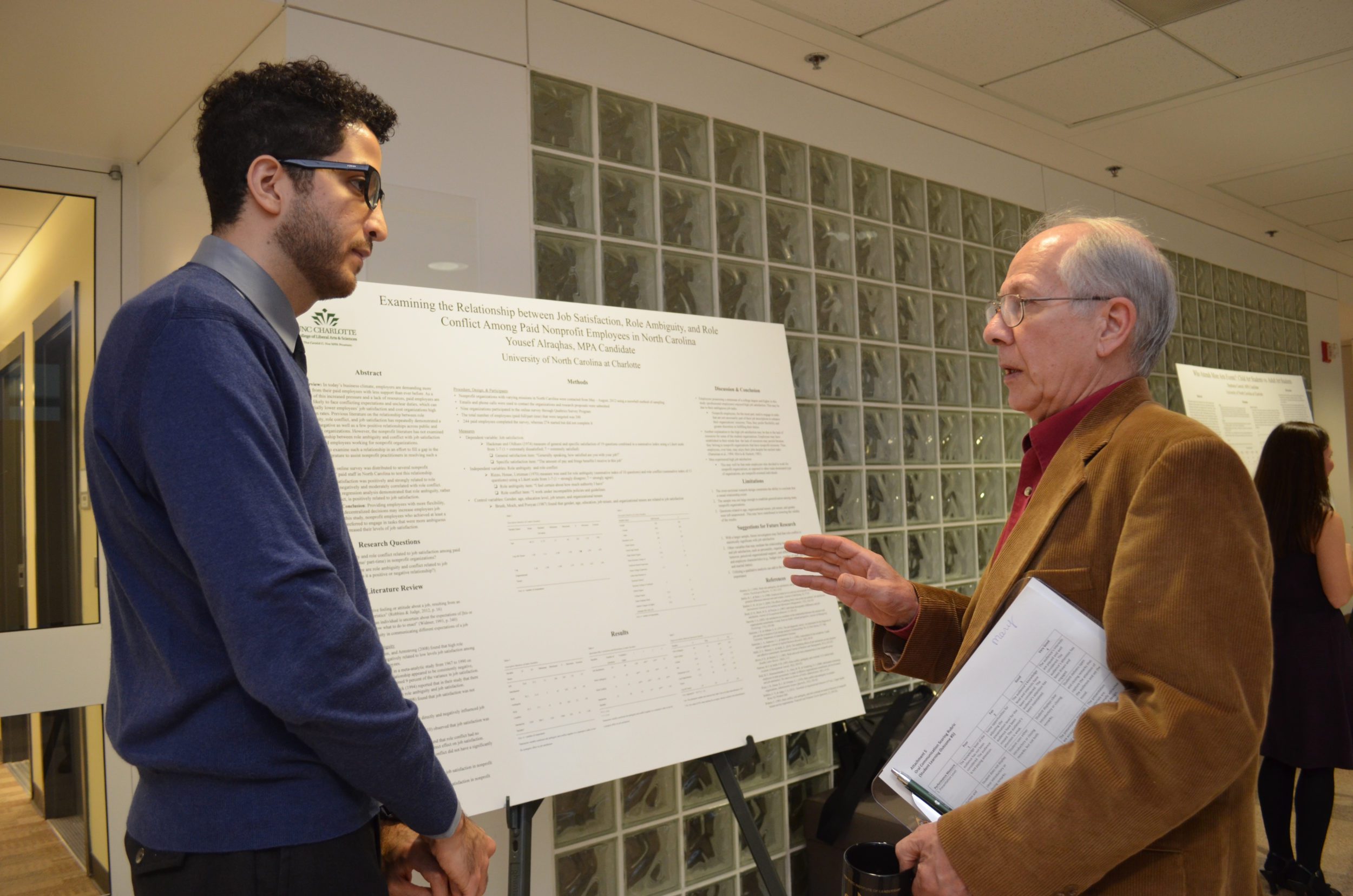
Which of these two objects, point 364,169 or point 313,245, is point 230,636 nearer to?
point 313,245

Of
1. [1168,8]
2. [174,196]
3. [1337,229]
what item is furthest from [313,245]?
[1337,229]

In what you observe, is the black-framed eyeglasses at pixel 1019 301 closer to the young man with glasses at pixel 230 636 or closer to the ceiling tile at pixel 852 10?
the young man with glasses at pixel 230 636

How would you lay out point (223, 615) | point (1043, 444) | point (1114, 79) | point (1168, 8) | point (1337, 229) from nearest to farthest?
point (223, 615)
point (1043, 444)
point (1168, 8)
point (1114, 79)
point (1337, 229)

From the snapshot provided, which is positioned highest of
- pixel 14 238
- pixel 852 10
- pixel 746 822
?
pixel 852 10

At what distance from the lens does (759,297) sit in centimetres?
316

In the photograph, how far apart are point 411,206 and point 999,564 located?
1.64 metres

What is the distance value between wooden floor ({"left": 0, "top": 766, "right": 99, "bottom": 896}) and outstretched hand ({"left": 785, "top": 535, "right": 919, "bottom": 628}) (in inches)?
105

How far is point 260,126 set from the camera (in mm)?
1255

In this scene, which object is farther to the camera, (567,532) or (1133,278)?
(567,532)

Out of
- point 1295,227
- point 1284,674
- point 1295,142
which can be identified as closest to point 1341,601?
point 1284,674

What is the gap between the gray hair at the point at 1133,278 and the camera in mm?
1384

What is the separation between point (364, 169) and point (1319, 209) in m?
5.99

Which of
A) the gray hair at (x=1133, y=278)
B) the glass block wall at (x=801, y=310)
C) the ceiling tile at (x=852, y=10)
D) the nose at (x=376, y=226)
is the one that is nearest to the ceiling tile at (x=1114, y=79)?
the glass block wall at (x=801, y=310)

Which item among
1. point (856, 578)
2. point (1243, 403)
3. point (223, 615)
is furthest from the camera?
point (1243, 403)
